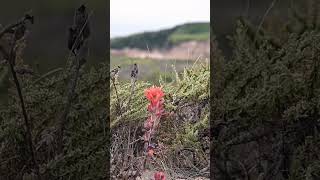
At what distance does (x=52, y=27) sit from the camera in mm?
1497

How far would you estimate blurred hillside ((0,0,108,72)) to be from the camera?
1366 mm

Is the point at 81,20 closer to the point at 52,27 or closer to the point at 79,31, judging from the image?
the point at 79,31

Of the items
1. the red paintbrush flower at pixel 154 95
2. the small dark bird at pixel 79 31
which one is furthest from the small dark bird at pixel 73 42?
the red paintbrush flower at pixel 154 95

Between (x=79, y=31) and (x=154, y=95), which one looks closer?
(x=79, y=31)

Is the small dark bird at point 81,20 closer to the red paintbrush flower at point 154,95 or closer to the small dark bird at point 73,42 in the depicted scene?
the small dark bird at point 73,42

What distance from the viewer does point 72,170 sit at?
4.03ft

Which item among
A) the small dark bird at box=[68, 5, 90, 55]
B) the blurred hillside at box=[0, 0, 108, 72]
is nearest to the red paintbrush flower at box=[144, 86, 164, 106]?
the blurred hillside at box=[0, 0, 108, 72]

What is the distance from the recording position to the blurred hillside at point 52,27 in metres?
1.37

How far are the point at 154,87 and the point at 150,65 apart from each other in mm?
947

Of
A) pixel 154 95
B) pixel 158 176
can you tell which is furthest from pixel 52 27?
pixel 158 176

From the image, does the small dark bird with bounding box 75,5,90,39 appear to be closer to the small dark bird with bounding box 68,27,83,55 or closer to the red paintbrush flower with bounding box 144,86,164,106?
the small dark bird with bounding box 68,27,83,55

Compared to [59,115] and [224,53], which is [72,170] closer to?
[59,115]

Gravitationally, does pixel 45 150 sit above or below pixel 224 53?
below

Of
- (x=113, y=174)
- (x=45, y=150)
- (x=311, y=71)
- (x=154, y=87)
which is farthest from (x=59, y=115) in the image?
(x=311, y=71)
